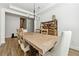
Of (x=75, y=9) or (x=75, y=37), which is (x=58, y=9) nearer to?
(x=75, y=9)

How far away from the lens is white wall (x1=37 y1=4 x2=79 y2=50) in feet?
4.38

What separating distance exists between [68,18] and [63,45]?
1.45 feet

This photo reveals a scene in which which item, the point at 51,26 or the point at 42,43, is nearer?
the point at 42,43

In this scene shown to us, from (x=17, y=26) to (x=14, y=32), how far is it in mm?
117

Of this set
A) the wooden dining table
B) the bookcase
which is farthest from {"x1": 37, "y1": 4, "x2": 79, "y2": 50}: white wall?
the wooden dining table

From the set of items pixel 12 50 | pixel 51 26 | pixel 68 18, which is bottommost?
pixel 12 50

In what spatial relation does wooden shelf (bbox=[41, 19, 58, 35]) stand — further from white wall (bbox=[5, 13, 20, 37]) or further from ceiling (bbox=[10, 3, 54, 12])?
white wall (bbox=[5, 13, 20, 37])

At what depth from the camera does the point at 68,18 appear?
4.54ft

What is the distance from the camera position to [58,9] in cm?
141

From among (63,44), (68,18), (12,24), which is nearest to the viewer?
(63,44)

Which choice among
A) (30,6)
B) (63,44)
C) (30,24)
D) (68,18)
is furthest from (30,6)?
(63,44)

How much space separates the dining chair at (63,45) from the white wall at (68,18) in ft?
0.48

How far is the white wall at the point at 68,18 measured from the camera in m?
1.34

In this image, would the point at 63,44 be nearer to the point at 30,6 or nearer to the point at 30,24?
the point at 30,24
